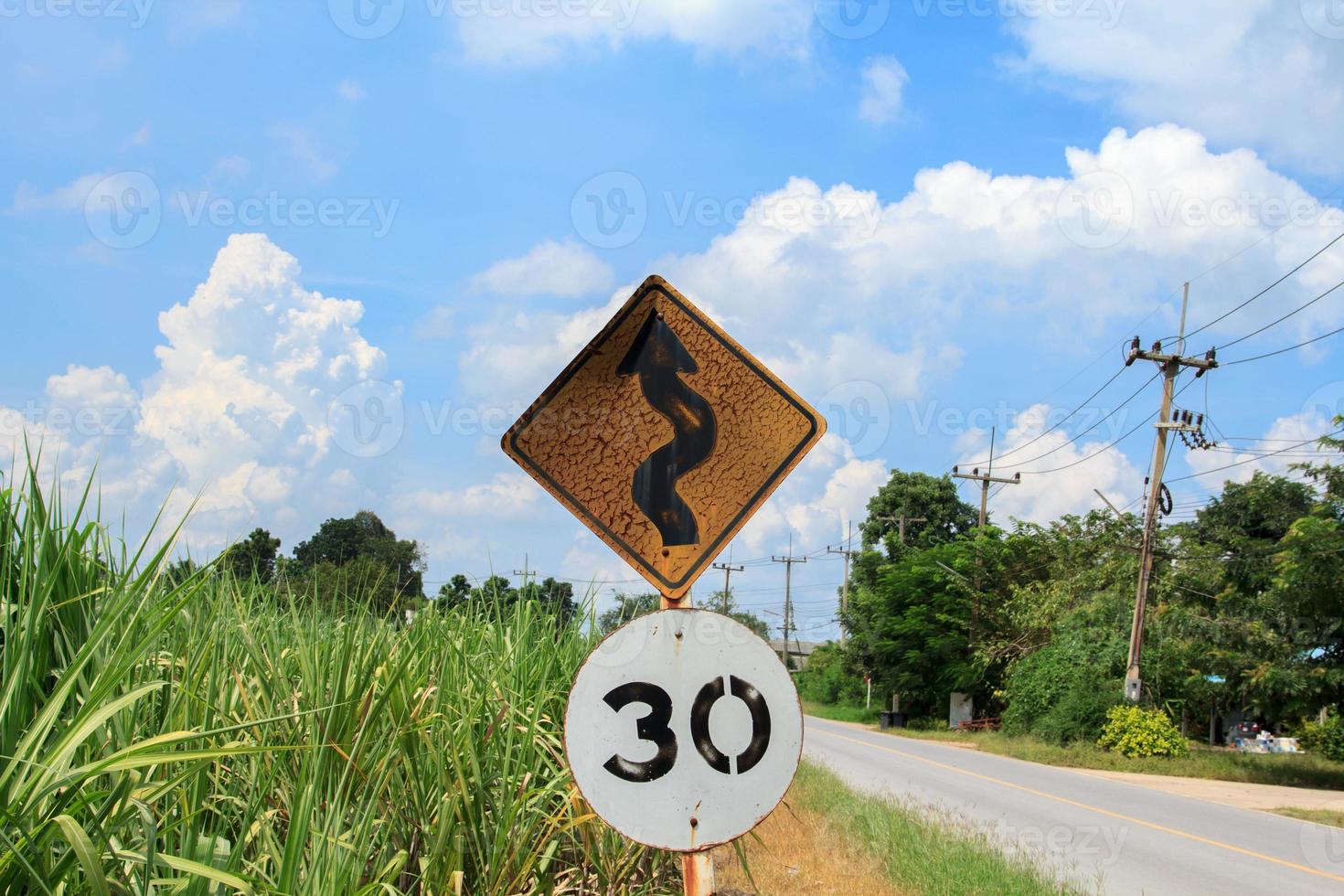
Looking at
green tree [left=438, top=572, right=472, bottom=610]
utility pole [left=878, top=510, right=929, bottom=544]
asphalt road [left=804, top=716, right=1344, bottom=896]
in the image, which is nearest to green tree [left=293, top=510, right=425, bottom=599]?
green tree [left=438, top=572, right=472, bottom=610]

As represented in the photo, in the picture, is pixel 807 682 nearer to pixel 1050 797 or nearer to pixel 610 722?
pixel 1050 797

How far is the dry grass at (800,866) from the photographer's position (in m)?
7.98

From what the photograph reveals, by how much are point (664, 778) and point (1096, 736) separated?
31.1 meters

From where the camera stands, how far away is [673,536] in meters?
3.08

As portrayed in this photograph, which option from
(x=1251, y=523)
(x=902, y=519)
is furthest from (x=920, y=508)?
(x=1251, y=523)

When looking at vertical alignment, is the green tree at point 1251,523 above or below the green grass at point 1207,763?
above

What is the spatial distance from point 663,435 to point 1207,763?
91.7 ft

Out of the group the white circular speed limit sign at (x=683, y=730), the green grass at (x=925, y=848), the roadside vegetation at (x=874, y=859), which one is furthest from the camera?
the green grass at (x=925, y=848)

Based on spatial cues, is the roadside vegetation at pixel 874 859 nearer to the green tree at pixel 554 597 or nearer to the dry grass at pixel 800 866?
the dry grass at pixel 800 866

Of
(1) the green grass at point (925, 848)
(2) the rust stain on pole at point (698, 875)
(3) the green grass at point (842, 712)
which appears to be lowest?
(3) the green grass at point (842, 712)

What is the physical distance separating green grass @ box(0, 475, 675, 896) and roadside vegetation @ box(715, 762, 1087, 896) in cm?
204

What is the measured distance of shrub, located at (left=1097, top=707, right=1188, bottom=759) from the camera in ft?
92.9

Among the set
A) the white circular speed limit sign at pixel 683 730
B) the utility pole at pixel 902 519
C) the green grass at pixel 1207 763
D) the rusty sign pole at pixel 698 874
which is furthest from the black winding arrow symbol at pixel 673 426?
the utility pole at pixel 902 519

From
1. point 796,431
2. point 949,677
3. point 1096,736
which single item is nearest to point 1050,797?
point 1096,736
